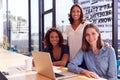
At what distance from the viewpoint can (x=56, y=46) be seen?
2732 millimetres

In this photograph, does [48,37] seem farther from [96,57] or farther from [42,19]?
[42,19]

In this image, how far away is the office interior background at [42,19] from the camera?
3.10 m

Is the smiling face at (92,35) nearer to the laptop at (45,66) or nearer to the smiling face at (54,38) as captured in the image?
the laptop at (45,66)

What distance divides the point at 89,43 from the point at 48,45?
0.76m

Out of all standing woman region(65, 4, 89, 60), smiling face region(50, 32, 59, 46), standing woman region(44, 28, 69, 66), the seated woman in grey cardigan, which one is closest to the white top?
standing woman region(65, 4, 89, 60)

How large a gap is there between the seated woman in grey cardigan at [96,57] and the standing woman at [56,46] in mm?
526

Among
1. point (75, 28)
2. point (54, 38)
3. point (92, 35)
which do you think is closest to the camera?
point (92, 35)

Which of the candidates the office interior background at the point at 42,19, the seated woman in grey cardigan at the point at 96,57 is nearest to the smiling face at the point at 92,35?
the seated woman in grey cardigan at the point at 96,57

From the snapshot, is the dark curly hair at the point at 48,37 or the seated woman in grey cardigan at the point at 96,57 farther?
the dark curly hair at the point at 48,37

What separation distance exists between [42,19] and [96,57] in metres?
4.13

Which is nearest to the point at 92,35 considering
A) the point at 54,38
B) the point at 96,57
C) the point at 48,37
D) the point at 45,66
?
the point at 96,57

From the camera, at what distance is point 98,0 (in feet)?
11.2

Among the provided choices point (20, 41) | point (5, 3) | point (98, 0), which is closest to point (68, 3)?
point (98, 0)

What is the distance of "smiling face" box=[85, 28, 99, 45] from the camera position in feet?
6.80
